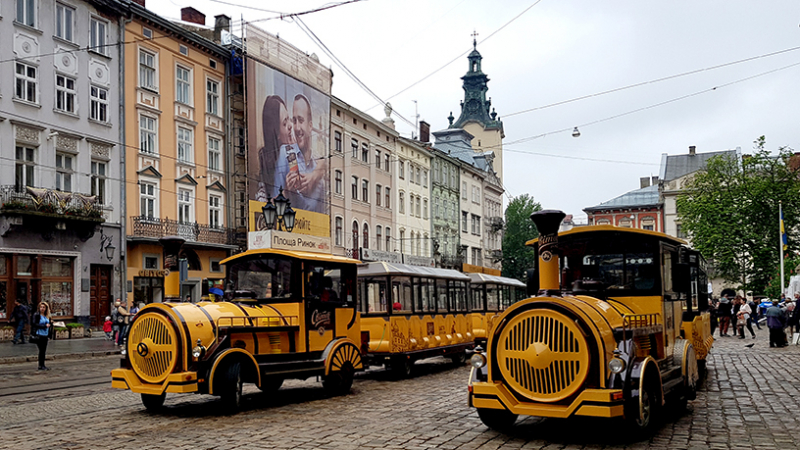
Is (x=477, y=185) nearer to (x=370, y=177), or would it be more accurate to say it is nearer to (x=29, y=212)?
(x=370, y=177)

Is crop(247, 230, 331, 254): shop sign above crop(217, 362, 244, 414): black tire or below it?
above

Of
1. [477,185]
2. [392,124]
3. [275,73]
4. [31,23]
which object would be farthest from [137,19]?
[477,185]

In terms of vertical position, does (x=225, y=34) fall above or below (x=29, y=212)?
above

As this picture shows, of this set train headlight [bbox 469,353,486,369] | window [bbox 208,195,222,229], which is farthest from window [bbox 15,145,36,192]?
train headlight [bbox 469,353,486,369]

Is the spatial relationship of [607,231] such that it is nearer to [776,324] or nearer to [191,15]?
[776,324]

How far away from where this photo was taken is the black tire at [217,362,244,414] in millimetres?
10727

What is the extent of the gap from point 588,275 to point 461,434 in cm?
257

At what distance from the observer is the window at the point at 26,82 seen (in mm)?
27470

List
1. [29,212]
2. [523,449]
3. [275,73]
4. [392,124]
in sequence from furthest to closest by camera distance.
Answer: [392,124] → [275,73] → [29,212] → [523,449]

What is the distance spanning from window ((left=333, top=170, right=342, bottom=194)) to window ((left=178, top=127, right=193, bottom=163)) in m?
10.9

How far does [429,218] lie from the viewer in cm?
5809

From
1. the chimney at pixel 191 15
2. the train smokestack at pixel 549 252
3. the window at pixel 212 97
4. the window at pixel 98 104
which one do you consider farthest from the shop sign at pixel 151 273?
the train smokestack at pixel 549 252

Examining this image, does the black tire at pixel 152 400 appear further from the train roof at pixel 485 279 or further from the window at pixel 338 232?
the window at pixel 338 232

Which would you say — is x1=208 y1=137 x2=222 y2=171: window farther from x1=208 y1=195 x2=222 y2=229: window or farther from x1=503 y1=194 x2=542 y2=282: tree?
x1=503 y1=194 x2=542 y2=282: tree
